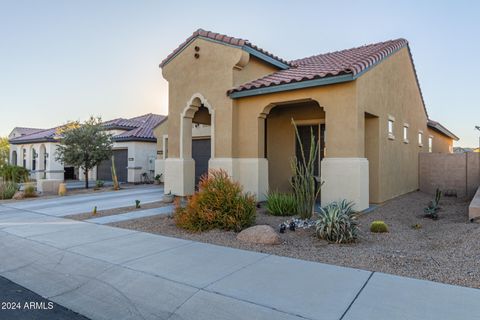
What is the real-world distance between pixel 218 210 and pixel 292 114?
6893mm

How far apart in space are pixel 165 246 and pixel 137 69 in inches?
548

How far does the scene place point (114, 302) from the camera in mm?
4328

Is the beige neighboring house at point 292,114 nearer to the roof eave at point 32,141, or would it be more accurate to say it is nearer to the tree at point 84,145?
the tree at point 84,145

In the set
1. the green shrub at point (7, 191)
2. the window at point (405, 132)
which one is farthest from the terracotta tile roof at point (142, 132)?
the window at point (405, 132)

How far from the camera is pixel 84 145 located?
1933 centimetres

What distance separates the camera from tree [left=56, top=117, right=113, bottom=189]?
19109 mm

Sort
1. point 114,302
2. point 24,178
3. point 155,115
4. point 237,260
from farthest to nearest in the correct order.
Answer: point 155,115
point 24,178
point 237,260
point 114,302

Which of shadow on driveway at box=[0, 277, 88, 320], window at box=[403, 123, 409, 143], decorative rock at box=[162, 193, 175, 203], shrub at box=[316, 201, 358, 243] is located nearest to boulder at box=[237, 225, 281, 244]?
shrub at box=[316, 201, 358, 243]

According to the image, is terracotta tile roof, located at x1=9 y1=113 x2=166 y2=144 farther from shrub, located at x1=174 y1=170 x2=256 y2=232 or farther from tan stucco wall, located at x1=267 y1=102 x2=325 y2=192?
shrub, located at x1=174 y1=170 x2=256 y2=232

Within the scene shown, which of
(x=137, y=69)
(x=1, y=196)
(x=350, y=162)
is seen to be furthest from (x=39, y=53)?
(x=350, y=162)

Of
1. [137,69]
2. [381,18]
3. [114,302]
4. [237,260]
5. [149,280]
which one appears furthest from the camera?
[137,69]

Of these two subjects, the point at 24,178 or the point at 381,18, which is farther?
the point at 24,178

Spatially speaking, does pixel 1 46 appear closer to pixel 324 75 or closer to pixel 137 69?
pixel 137 69

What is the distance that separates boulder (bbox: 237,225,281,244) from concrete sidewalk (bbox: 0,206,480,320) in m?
0.75
